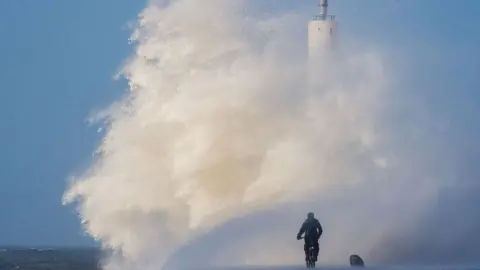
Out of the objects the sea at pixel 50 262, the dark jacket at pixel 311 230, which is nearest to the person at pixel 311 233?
the dark jacket at pixel 311 230

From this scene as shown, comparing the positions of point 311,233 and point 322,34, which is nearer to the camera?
point 311,233

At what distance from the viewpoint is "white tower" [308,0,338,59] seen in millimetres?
47250

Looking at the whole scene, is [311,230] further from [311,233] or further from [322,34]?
[322,34]

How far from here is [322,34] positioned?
48500 mm

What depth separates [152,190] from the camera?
119 feet

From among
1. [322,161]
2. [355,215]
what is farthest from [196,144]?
[355,215]

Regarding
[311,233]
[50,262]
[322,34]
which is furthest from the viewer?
[50,262]

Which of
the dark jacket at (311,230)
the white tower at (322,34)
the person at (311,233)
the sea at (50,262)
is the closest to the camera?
the person at (311,233)

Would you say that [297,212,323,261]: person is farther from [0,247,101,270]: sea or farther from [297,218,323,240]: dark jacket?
[0,247,101,270]: sea

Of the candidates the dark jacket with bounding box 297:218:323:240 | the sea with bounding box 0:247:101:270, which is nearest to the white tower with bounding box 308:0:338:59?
the sea with bounding box 0:247:101:270

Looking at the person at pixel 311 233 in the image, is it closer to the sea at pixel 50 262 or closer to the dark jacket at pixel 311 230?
the dark jacket at pixel 311 230

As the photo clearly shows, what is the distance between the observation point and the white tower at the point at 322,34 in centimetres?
4725

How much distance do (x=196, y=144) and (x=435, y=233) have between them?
29.4ft

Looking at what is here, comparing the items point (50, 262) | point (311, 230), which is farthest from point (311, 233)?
point (50, 262)
